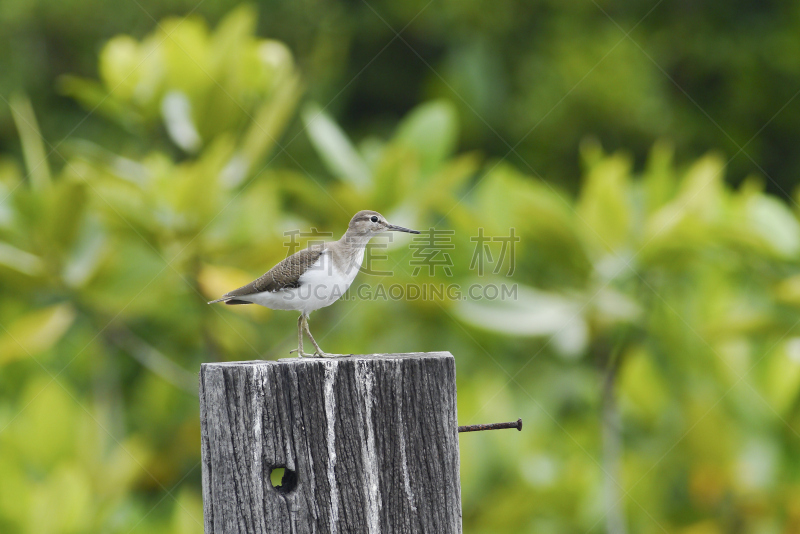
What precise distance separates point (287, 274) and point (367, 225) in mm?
526

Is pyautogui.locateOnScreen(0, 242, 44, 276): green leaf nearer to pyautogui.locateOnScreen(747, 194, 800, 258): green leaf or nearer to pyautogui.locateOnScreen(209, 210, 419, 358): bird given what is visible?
pyautogui.locateOnScreen(209, 210, 419, 358): bird

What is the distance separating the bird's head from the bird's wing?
0.28 meters

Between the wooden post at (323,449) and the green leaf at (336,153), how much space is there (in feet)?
9.20

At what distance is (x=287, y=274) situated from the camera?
8.38ft

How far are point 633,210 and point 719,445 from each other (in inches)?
66.7

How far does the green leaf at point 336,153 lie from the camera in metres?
4.13

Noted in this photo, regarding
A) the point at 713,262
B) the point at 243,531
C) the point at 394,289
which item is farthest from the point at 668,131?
the point at 243,531

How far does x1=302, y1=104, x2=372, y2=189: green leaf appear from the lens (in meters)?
4.13

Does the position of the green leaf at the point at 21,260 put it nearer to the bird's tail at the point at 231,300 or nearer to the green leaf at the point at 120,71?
the green leaf at the point at 120,71

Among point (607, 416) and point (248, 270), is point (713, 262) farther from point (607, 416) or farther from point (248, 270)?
point (248, 270)

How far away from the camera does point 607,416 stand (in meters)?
3.98

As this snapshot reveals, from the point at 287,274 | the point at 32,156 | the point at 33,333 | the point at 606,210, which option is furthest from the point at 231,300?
the point at 606,210

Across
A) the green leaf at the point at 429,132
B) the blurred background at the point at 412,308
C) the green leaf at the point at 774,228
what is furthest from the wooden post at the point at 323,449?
the green leaf at the point at 429,132

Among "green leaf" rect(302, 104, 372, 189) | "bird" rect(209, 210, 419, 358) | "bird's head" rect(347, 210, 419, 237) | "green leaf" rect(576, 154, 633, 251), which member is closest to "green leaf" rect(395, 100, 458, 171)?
"green leaf" rect(302, 104, 372, 189)
